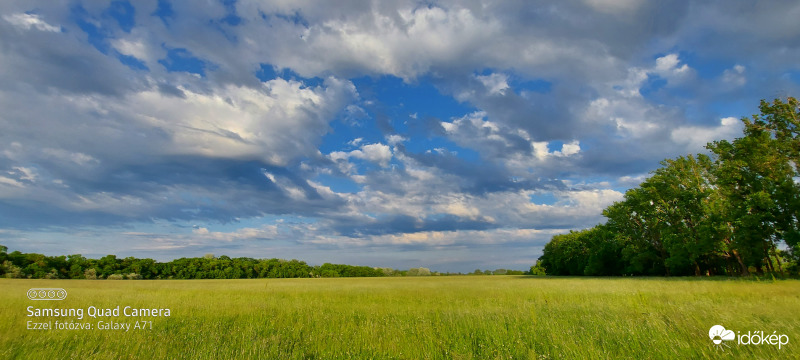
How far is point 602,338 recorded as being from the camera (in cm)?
841

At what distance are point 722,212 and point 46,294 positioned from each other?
56.2m

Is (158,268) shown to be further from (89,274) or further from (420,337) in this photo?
(420,337)

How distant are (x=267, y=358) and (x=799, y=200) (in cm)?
4689

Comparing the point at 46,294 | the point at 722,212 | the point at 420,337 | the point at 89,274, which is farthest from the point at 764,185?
the point at 89,274

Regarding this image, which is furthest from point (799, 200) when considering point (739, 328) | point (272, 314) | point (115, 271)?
point (115, 271)

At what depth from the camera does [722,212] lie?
3969 cm

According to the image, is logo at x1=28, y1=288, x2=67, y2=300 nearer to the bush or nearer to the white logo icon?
the white logo icon

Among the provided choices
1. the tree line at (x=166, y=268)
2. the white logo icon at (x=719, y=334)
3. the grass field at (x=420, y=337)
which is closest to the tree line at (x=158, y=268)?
the tree line at (x=166, y=268)

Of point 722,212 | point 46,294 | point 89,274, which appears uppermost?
point 722,212

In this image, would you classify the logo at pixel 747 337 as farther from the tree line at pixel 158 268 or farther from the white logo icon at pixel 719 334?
the tree line at pixel 158 268

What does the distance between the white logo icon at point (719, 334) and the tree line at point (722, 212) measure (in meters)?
34.2

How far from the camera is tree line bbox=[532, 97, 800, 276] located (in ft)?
114

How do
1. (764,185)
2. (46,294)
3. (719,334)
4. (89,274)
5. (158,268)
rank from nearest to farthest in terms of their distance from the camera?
(719,334)
(46,294)
(764,185)
(89,274)
(158,268)

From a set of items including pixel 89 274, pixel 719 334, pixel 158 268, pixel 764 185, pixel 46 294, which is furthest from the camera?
pixel 158 268
